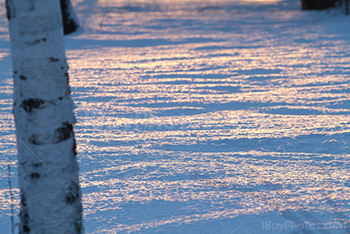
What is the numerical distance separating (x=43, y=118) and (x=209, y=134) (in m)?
2.09

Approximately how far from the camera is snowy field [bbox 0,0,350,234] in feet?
7.70

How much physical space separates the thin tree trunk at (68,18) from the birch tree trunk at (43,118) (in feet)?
22.2

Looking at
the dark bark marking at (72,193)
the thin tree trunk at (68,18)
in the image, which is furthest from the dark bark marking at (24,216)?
the thin tree trunk at (68,18)

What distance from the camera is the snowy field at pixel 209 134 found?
7.70 ft

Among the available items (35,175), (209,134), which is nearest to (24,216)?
(35,175)

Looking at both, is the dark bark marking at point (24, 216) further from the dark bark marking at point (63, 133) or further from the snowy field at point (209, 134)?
the snowy field at point (209, 134)

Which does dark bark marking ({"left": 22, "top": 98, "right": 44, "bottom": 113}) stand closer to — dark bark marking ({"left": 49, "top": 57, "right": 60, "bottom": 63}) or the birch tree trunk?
the birch tree trunk

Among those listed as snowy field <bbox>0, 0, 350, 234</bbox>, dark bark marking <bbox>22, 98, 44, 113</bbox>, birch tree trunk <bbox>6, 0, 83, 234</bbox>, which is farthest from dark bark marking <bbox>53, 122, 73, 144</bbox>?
snowy field <bbox>0, 0, 350, 234</bbox>

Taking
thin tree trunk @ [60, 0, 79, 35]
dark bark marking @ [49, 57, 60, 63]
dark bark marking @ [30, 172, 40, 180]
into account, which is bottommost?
thin tree trunk @ [60, 0, 79, 35]

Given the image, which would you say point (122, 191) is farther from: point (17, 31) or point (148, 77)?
point (148, 77)

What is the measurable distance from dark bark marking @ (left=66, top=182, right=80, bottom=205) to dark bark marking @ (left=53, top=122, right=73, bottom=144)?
18cm

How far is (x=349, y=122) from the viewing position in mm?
3697

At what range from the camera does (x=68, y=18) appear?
834 centimetres

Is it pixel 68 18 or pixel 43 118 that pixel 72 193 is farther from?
pixel 68 18
